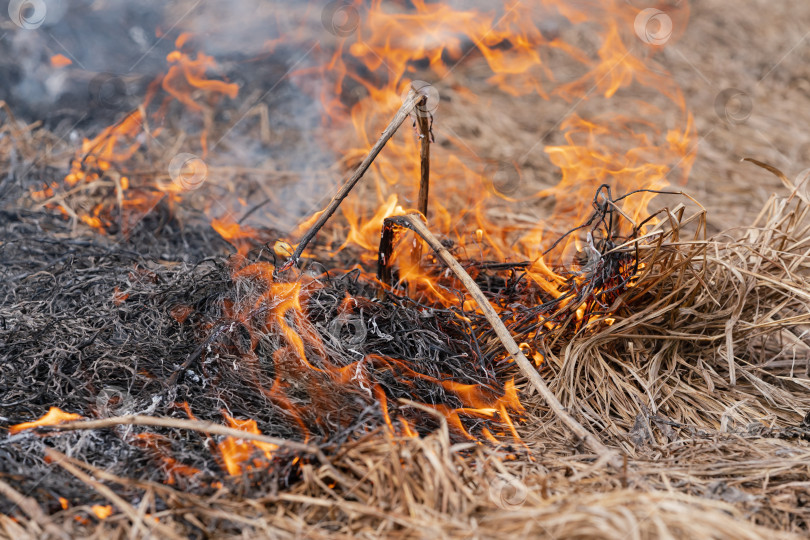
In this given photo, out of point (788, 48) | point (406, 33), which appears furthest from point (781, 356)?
point (788, 48)

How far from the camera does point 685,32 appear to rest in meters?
5.80

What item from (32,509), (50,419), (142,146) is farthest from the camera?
(142,146)

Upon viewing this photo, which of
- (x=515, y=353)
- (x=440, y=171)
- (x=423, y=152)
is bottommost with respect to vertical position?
(x=515, y=353)

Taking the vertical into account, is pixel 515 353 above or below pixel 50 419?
above

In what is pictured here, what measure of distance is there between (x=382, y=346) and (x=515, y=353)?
448 millimetres

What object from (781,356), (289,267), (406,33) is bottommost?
(781,356)

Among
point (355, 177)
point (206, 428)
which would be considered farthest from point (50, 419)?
point (355, 177)

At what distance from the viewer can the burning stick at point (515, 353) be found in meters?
1.68

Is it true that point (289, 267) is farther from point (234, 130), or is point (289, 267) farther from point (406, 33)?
point (406, 33)

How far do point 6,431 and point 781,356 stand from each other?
2.41 meters

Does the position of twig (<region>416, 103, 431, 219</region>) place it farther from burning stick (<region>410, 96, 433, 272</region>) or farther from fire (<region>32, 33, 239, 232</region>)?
fire (<region>32, 33, 239, 232</region>)

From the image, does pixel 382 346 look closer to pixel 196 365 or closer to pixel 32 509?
pixel 196 365

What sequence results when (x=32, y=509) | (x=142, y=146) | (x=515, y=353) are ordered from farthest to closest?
1. (x=142, y=146)
2. (x=515, y=353)
3. (x=32, y=509)

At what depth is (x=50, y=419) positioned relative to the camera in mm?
1681
